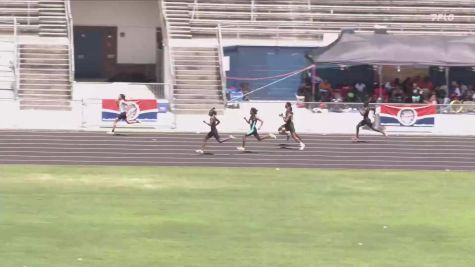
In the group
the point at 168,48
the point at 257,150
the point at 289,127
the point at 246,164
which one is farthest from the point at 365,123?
the point at 168,48

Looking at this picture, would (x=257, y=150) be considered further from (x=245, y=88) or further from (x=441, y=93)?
(x=441, y=93)

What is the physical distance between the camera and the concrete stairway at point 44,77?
3356 centimetres

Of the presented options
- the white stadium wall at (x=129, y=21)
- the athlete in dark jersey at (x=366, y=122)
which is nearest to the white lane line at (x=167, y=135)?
the athlete in dark jersey at (x=366, y=122)

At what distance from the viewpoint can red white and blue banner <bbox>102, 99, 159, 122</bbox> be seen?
29938 mm

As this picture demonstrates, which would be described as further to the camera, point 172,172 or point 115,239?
point 172,172

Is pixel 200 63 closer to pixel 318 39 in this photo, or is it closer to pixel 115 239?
pixel 318 39

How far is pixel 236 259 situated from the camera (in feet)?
36.0

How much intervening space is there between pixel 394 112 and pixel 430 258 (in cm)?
2018

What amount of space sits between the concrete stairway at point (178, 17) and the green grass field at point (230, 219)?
61.6 feet

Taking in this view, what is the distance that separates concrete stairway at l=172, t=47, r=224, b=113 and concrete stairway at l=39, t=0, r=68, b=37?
17.3 ft

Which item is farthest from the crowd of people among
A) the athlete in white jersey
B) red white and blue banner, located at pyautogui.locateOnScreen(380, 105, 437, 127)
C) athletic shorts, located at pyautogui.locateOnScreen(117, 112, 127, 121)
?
athletic shorts, located at pyautogui.locateOnScreen(117, 112, 127, 121)

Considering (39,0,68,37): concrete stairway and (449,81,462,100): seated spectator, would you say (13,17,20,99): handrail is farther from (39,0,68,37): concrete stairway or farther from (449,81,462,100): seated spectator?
(449,81,462,100): seated spectator

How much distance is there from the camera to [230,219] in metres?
14.3

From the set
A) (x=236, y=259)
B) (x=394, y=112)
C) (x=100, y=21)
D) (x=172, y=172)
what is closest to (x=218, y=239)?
(x=236, y=259)
